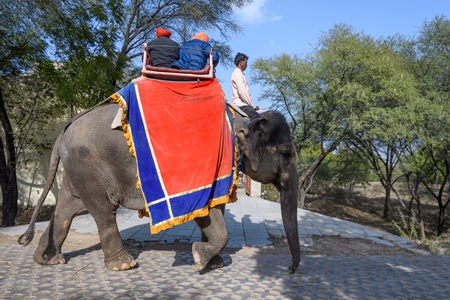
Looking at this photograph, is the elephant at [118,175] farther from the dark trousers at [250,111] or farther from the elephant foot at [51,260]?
the dark trousers at [250,111]

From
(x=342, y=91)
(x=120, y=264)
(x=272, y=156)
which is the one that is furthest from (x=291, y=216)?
(x=342, y=91)

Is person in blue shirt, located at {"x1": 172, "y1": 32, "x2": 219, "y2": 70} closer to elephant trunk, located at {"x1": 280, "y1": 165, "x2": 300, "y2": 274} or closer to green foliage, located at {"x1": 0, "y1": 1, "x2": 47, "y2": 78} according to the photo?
elephant trunk, located at {"x1": 280, "y1": 165, "x2": 300, "y2": 274}

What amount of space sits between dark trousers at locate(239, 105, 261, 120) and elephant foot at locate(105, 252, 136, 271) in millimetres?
2162

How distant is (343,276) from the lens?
14.4 ft

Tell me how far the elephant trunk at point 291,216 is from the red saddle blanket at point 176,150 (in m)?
0.63

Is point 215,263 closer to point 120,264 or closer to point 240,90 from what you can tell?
point 120,264

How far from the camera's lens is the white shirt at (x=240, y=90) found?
5125 millimetres

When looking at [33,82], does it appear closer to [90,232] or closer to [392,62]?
[90,232]

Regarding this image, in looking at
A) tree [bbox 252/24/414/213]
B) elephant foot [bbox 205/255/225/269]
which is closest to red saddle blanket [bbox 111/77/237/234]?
elephant foot [bbox 205/255/225/269]

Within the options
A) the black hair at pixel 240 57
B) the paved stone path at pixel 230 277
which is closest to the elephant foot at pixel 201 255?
the paved stone path at pixel 230 277

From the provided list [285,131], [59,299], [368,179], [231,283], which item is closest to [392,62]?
[368,179]

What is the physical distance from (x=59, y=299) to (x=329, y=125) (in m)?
12.0

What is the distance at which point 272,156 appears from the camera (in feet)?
15.1

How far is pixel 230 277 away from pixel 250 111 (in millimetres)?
1948
